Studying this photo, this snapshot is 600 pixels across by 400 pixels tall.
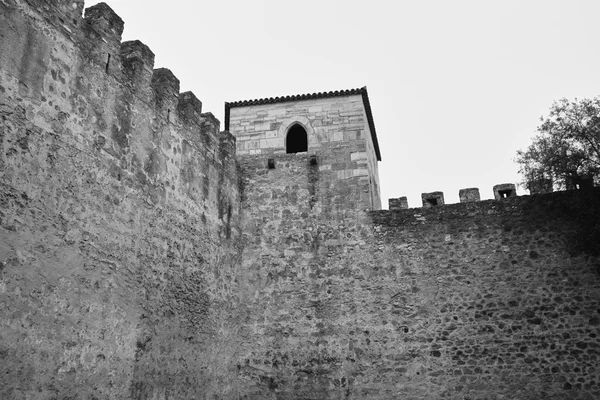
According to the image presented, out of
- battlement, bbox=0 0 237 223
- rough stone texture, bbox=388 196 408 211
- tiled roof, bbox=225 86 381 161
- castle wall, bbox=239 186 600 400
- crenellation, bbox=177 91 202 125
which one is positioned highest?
tiled roof, bbox=225 86 381 161

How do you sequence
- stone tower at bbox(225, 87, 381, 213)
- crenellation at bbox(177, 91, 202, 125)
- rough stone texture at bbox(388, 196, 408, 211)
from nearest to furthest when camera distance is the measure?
crenellation at bbox(177, 91, 202, 125) < rough stone texture at bbox(388, 196, 408, 211) < stone tower at bbox(225, 87, 381, 213)

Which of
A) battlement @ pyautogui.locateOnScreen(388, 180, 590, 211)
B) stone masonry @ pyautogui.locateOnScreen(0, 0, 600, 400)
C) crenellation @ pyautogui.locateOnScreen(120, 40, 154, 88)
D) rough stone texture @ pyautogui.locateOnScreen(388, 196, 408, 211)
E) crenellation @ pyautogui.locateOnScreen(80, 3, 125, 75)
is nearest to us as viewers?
stone masonry @ pyautogui.locateOnScreen(0, 0, 600, 400)

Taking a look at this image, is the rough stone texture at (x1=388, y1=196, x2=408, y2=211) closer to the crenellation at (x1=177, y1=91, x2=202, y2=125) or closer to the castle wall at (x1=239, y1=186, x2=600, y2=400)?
the castle wall at (x1=239, y1=186, x2=600, y2=400)

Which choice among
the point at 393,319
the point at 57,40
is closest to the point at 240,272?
the point at 393,319

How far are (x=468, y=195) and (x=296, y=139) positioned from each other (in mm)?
4135

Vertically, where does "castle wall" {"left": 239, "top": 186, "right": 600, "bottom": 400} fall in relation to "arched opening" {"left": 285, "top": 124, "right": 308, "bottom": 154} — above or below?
below

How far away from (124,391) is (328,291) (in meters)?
4.55

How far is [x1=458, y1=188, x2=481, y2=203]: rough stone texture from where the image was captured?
428 inches

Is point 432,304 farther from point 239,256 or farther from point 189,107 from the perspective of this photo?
point 189,107

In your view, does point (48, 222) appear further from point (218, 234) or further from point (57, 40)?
point (218, 234)

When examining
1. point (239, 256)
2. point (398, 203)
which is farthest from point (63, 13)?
point (398, 203)

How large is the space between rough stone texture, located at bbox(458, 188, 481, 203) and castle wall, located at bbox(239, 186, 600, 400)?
0.76 ft

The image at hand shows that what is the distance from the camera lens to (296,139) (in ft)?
42.3

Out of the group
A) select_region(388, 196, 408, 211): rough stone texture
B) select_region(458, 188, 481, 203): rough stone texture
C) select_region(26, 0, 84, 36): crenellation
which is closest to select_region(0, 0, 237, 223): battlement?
select_region(26, 0, 84, 36): crenellation
